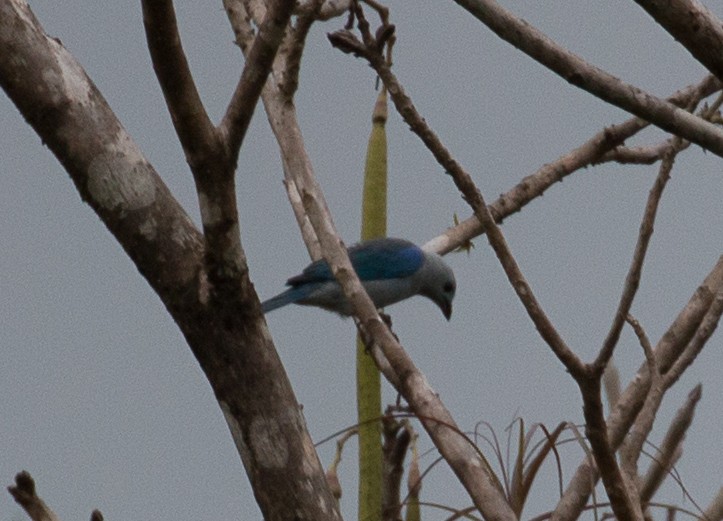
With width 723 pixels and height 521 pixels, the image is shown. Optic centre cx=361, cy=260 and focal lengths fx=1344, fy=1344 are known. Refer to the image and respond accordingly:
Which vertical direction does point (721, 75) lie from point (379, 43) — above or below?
below

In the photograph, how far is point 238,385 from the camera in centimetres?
283

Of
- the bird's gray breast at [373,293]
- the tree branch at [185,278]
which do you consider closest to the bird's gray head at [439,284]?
the bird's gray breast at [373,293]

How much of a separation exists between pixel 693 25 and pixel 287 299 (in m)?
5.71

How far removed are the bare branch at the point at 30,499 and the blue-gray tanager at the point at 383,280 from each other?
5.39 m

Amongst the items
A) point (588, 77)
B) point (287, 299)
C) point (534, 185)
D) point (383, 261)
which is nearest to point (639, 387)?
point (588, 77)

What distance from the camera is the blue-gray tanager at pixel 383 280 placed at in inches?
334

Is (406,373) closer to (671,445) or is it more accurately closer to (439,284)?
(671,445)

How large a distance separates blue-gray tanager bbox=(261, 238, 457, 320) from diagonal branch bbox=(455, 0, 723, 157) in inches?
189

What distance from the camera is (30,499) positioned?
2.50 meters

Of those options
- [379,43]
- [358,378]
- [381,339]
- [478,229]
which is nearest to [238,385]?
[381,339]

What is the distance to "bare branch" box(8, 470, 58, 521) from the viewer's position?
2486mm

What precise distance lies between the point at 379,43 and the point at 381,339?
799mm

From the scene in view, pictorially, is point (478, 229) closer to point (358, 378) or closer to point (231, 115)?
point (358, 378)

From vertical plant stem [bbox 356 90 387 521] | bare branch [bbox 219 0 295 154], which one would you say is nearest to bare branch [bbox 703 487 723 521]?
vertical plant stem [bbox 356 90 387 521]
